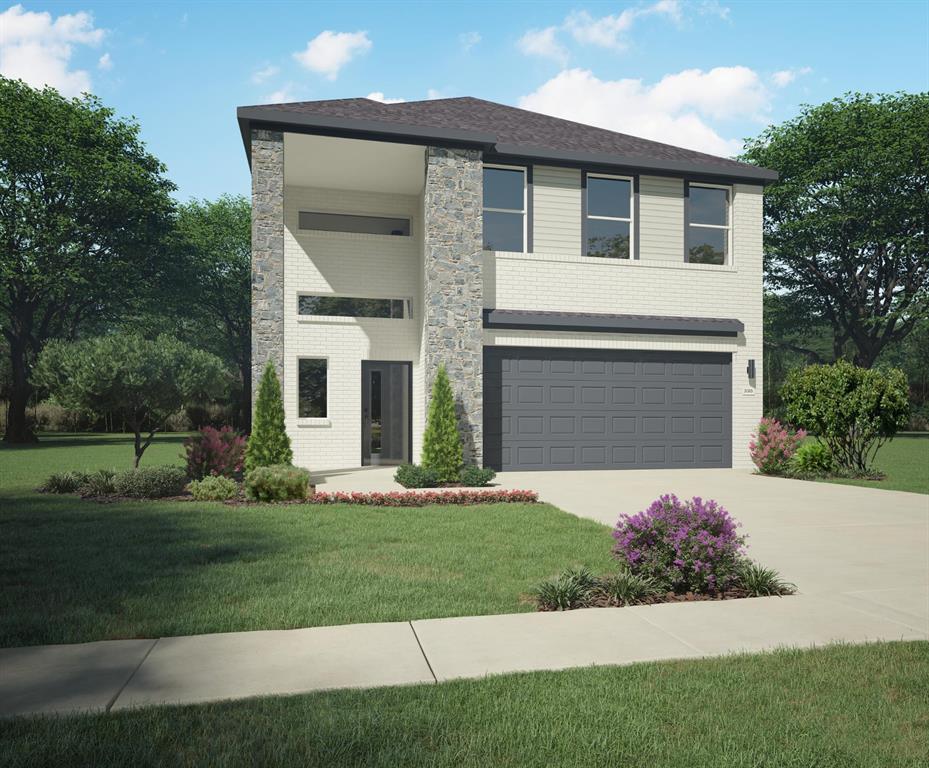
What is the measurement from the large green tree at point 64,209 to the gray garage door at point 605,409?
2177cm

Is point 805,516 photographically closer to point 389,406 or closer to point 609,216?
point 609,216

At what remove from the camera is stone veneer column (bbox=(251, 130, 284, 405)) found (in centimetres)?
1464

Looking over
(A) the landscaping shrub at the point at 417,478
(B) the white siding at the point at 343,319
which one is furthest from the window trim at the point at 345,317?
(A) the landscaping shrub at the point at 417,478

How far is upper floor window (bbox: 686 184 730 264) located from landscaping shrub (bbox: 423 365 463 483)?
7831 mm

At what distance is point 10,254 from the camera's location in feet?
93.6

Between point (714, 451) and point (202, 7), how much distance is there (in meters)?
14.9

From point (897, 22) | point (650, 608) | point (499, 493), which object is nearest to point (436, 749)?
point (650, 608)

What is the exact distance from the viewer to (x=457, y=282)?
1570cm

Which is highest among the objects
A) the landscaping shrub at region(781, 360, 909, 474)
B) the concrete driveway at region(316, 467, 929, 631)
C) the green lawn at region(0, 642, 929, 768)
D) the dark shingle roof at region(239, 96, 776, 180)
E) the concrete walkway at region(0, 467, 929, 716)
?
the dark shingle roof at region(239, 96, 776, 180)

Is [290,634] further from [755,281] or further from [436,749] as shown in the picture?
[755,281]

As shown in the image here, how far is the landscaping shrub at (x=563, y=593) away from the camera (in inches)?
212

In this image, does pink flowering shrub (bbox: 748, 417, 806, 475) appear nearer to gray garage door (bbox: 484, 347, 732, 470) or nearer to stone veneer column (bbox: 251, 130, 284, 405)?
gray garage door (bbox: 484, 347, 732, 470)

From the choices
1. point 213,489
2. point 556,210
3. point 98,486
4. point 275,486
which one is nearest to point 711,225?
point 556,210

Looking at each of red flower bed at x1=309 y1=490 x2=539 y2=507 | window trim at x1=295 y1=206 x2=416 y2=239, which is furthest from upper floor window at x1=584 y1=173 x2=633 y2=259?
red flower bed at x1=309 y1=490 x2=539 y2=507
